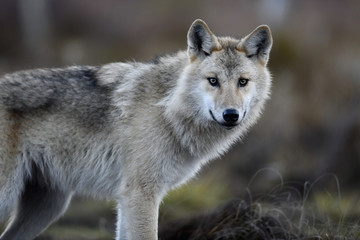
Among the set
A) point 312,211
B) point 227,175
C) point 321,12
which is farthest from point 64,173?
point 321,12

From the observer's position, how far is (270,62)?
17.2 meters

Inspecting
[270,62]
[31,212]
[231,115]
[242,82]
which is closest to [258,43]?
[242,82]

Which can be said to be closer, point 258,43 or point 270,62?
point 258,43

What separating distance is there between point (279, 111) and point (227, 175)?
3.08 metres

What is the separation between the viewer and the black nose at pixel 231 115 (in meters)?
5.50

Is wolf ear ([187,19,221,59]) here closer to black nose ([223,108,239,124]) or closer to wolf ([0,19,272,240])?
wolf ([0,19,272,240])

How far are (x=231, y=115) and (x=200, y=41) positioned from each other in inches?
39.5

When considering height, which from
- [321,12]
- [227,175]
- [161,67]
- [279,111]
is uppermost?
[321,12]

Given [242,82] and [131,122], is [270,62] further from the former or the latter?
[131,122]

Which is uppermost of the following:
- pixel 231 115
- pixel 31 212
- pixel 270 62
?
pixel 270 62

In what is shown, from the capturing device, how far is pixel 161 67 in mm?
6293

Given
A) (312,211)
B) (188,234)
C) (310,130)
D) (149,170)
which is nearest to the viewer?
(149,170)

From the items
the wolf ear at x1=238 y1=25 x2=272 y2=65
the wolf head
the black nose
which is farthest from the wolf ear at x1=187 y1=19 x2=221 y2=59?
the black nose

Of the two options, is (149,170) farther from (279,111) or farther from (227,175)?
(279,111)
